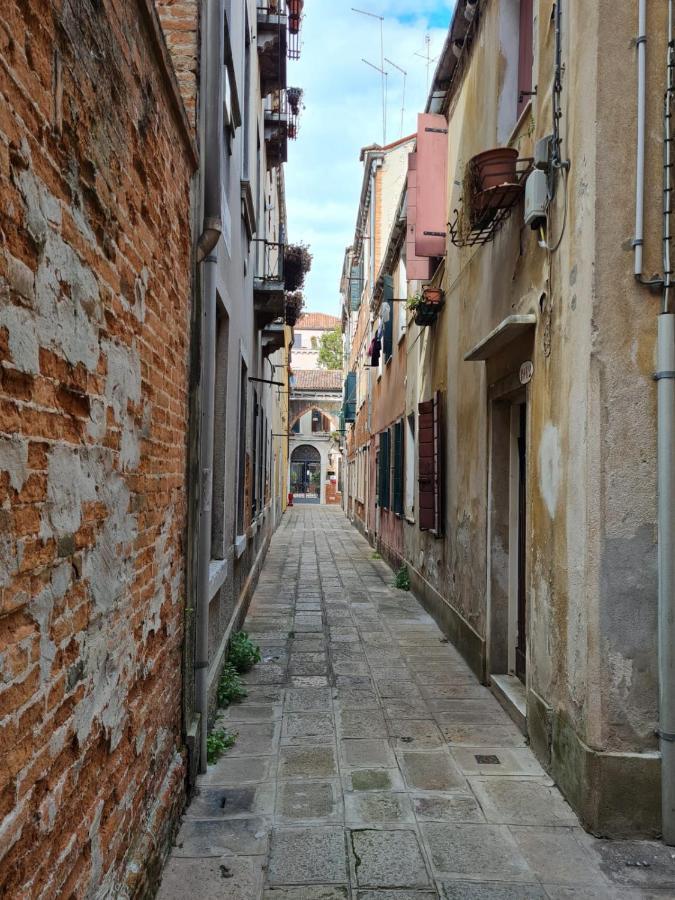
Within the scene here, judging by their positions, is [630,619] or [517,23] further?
[517,23]

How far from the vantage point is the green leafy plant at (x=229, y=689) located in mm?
5199

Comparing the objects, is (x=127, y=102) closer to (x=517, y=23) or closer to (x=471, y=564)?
(x=517, y=23)

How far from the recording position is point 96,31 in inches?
80.3

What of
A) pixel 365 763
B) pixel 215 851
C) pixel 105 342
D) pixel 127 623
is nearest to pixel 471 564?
pixel 365 763

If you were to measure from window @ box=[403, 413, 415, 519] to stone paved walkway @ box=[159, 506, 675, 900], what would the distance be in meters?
4.37

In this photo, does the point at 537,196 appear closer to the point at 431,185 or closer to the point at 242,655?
the point at 431,185

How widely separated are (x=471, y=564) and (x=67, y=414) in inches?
202

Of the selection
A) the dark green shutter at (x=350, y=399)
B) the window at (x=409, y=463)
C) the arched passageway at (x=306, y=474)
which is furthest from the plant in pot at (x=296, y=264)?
the arched passageway at (x=306, y=474)

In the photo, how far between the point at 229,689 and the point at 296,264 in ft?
23.6

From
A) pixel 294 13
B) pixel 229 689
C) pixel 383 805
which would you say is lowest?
pixel 383 805

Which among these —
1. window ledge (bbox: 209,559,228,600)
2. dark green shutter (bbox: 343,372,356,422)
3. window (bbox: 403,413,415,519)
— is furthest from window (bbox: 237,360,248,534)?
dark green shutter (bbox: 343,372,356,422)

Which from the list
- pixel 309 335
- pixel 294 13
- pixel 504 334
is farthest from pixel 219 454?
pixel 309 335

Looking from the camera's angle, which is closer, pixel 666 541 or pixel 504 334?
pixel 666 541

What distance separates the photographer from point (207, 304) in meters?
4.20
